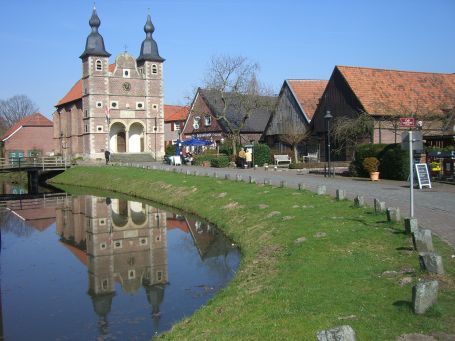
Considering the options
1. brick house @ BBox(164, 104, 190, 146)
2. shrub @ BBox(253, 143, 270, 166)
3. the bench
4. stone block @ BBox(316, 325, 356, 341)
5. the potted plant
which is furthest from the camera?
A: brick house @ BBox(164, 104, 190, 146)

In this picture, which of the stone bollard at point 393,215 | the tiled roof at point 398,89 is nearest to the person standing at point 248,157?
the tiled roof at point 398,89

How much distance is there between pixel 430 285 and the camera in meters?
6.61

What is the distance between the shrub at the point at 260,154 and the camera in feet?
136

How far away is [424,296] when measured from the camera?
6.65 meters

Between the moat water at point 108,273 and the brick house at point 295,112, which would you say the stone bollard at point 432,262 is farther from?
the brick house at point 295,112

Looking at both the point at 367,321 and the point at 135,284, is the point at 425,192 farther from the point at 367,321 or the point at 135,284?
the point at 367,321

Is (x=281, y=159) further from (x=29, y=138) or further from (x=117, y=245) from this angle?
(x=29, y=138)

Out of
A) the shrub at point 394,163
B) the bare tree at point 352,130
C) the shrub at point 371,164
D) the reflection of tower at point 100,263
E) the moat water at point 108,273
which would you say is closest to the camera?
the moat water at point 108,273

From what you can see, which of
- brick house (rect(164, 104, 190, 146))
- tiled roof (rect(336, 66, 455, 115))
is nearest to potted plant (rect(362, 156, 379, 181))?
tiled roof (rect(336, 66, 455, 115))

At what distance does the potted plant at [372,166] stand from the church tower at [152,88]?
37188mm

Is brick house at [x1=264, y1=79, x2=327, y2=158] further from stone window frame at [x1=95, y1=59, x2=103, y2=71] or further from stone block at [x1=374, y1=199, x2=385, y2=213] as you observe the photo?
stone block at [x1=374, y1=199, x2=385, y2=213]

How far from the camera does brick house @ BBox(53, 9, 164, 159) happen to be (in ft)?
189

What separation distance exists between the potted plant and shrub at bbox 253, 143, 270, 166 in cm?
1583

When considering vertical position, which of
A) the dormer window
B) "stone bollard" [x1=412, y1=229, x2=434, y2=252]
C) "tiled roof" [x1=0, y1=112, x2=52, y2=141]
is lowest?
"stone bollard" [x1=412, y1=229, x2=434, y2=252]
